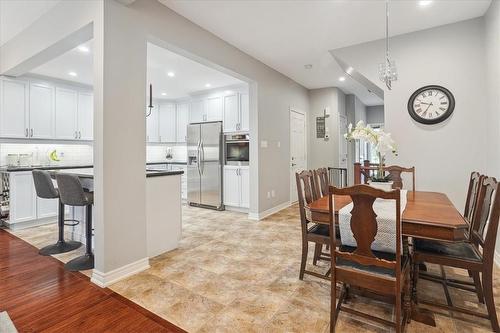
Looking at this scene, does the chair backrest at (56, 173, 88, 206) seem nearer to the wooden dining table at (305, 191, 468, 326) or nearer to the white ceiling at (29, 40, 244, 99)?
the white ceiling at (29, 40, 244, 99)

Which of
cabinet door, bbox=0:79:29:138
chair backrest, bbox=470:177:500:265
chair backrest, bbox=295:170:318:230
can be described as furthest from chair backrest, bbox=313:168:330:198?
cabinet door, bbox=0:79:29:138

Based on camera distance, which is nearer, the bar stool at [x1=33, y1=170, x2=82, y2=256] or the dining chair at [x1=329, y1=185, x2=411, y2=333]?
the dining chair at [x1=329, y1=185, x2=411, y2=333]

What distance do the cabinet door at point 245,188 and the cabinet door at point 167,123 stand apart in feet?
A: 8.99

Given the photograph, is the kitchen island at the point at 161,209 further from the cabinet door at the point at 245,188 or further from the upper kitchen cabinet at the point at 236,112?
the upper kitchen cabinet at the point at 236,112

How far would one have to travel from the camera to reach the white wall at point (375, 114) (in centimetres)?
898

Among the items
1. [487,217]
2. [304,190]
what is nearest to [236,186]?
[304,190]

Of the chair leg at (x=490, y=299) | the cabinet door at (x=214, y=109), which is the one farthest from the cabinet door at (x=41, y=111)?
the chair leg at (x=490, y=299)

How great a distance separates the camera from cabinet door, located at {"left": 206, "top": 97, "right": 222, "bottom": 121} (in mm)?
5703

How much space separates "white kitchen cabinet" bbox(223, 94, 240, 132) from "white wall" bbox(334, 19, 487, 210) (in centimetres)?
272

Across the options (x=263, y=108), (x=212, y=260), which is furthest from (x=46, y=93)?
(x=212, y=260)

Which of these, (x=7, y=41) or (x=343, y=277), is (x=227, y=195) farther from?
(x=7, y=41)

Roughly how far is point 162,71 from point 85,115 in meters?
2.16

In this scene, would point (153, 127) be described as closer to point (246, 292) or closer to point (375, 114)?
point (246, 292)

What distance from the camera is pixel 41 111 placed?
15.7ft
